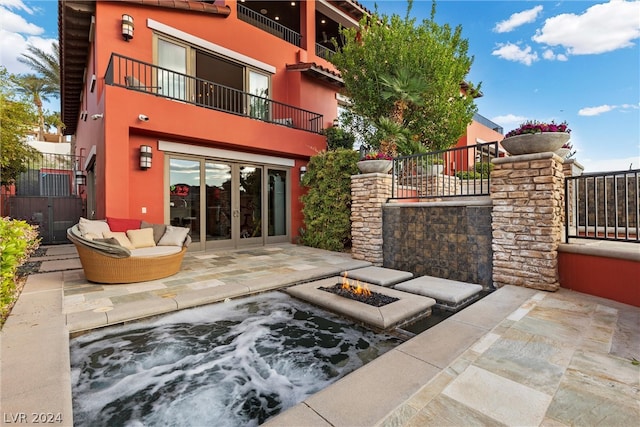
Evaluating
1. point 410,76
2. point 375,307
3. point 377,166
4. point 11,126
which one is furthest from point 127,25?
point 375,307

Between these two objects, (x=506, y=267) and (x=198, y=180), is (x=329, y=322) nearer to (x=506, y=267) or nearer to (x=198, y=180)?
(x=506, y=267)

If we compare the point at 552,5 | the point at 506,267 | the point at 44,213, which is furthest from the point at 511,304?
the point at 44,213

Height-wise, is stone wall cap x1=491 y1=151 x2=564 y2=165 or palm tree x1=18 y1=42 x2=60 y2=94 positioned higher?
palm tree x1=18 y1=42 x2=60 y2=94

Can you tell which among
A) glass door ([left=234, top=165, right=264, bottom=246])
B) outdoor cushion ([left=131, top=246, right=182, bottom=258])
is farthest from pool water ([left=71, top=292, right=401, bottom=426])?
glass door ([left=234, top=165, right=264, bottom=246])

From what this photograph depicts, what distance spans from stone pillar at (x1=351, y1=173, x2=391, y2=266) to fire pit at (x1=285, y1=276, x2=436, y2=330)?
212 centimetres

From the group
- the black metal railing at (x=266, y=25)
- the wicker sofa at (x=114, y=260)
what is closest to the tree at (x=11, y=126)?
the wicker sofa at (x=114, y=260)

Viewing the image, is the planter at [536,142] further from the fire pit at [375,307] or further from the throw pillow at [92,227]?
the throw pillow at [92,227]

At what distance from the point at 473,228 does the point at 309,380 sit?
3.63 metres

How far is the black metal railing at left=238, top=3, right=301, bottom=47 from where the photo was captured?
31.3 feet

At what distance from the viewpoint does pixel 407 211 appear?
18.1 ft

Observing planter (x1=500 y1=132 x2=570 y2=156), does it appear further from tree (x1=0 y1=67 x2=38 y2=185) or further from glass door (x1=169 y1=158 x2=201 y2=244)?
tree (x1=0 y1=67 x2=38 y2=185)

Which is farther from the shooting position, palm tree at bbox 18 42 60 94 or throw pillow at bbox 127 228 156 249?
palm tree at bbox 18 42 60 94

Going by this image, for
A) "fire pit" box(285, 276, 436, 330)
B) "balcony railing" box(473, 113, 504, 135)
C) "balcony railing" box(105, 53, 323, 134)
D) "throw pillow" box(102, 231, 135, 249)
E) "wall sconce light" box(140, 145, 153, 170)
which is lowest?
"fire pit" box(285, 276, 436, 330)

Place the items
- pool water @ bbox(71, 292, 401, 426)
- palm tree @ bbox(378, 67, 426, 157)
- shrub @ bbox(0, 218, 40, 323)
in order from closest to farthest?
pool water @ bbox(71, 292, 401, 426)
shrub @ bbox(0, 218, 40, 323)
palm tree @ bbox(378, 67, 426, 157)
